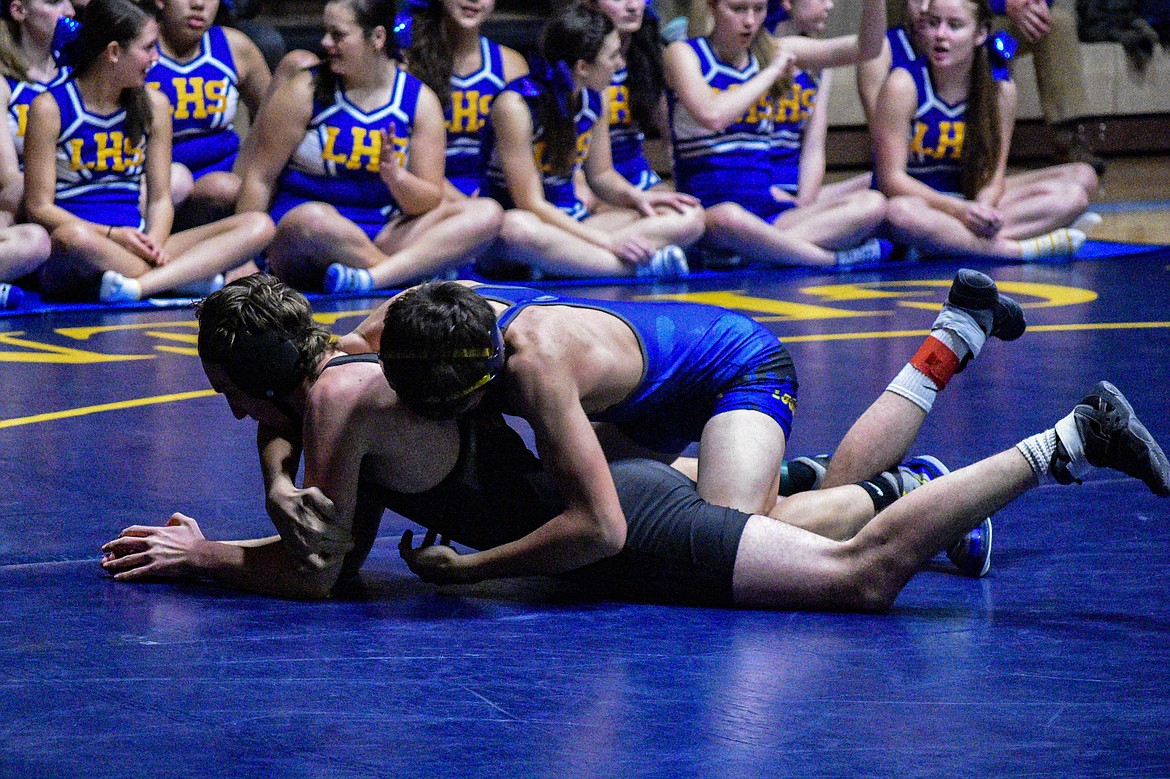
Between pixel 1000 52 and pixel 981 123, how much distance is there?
0.30m

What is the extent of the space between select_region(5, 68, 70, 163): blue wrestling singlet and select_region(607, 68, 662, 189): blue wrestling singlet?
2.19 metres

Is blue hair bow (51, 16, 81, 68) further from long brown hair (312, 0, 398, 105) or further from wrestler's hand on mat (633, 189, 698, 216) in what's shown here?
wrestler's hand on mat (633, 189, 698, 216)

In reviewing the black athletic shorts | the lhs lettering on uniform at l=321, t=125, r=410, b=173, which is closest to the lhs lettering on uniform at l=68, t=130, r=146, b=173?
the lhs lettering on uniform at l=321, t=125, r=410, b=173

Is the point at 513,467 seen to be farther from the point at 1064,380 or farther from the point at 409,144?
the point at 409,144

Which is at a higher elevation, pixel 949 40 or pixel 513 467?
pixel 949 40

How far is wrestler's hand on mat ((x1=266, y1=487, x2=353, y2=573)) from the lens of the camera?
2412 mm

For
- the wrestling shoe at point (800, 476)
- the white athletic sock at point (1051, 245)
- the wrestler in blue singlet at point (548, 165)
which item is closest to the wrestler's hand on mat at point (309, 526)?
the wrestling shoe at point (800, 476)

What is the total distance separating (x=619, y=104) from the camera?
6961 mm

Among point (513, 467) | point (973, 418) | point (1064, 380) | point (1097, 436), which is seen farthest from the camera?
point (1064, 380)

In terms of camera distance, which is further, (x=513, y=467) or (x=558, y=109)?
(x=558, y=109)

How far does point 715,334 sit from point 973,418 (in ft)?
3.81

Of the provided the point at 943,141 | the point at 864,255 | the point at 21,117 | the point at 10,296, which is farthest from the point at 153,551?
the point at 943,141

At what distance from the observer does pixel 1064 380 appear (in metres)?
4.21

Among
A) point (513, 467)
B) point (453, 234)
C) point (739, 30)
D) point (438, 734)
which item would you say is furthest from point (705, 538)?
point (739, 30)
